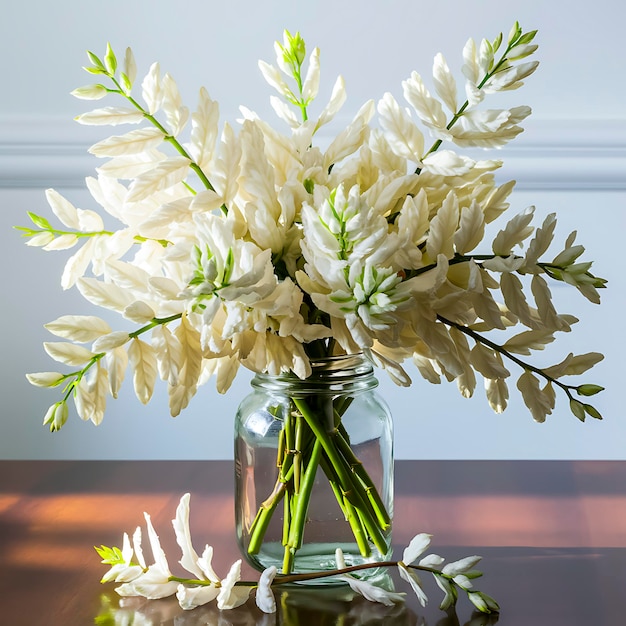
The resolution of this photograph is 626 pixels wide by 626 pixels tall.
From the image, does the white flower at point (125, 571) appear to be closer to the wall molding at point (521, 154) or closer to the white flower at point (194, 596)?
the white flower at point (194, 596)

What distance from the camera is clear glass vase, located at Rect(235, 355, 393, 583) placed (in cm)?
52

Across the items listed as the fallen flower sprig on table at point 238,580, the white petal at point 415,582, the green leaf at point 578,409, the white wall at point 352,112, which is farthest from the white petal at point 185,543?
the white wall at point 352,112

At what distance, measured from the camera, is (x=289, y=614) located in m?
0.50

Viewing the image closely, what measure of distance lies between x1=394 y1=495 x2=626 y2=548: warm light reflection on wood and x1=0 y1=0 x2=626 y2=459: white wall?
49 cm

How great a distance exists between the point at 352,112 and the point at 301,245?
0.79m

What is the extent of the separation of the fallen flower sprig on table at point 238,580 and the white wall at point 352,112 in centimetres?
67

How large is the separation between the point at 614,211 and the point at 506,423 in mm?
320

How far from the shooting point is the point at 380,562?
53 centimetres

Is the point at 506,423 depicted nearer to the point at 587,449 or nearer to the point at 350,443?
the point at 587,449

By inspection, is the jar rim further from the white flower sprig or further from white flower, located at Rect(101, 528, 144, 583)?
white flower, located at Rect(101, 528, 144, 583)

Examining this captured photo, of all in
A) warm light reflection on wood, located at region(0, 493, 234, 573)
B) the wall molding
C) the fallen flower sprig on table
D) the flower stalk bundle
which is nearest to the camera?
the flower stalk bundle

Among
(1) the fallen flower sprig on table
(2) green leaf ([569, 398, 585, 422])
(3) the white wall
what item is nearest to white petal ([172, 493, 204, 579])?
(1) the fallen flower sprig on table

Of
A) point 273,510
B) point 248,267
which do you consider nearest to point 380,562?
point 273,510

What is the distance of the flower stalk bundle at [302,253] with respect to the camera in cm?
40
